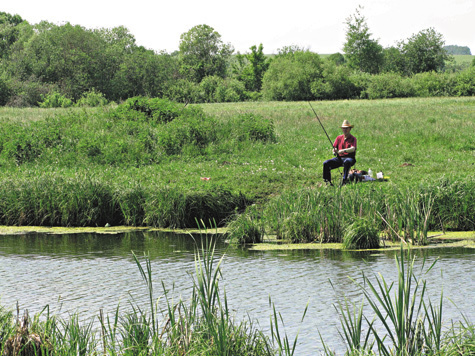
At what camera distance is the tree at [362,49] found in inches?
4107

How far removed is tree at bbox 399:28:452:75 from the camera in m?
101

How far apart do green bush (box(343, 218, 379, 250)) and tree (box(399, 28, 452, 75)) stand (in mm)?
93889

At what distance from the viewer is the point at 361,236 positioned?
39.6ft

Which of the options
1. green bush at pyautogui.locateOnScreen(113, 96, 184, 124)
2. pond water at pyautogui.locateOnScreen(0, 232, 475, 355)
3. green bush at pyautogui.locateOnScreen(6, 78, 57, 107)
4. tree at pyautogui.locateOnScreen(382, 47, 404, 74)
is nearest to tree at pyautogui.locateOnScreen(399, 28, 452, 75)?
tree at pyautogui.locateOnScreen(382, 47, 404, 74)

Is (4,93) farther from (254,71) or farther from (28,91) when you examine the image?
(254,71)

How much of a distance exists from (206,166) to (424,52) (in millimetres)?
88714

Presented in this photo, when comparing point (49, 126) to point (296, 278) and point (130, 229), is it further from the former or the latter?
point (296, 278)

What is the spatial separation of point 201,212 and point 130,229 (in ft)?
5.70

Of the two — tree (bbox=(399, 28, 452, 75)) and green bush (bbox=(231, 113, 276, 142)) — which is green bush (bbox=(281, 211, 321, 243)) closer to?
green bush (bbox=(231, 113, 276, 142))

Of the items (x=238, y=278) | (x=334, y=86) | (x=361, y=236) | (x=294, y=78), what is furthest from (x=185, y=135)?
(x=294, y=78)

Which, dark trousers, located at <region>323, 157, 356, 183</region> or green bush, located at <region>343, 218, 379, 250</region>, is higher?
dark trousers, located at <region>323, 157, 356, 183</region>

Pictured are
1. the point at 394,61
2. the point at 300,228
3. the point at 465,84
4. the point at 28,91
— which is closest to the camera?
the point at 300,228

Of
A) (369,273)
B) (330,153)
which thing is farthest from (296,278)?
(330,153)

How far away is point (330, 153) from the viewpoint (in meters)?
22.3
